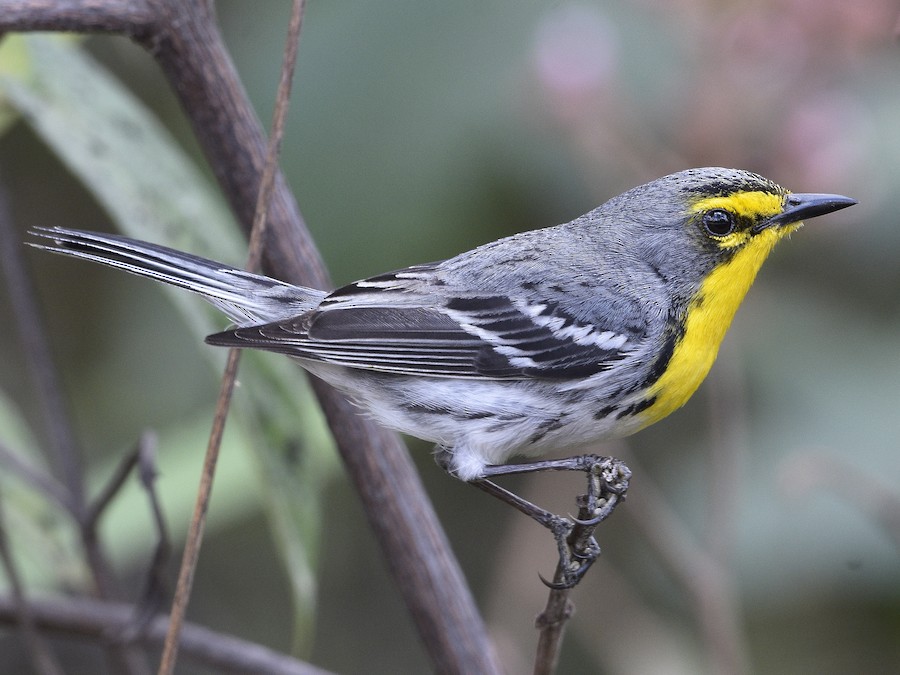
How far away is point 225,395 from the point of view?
1.98 metres

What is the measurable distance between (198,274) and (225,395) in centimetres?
49

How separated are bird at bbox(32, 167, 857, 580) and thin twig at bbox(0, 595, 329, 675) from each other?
614 millimetres

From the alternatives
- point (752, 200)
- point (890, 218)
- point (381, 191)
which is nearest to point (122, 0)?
point (752, 200)

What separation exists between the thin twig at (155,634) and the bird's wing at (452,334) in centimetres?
71

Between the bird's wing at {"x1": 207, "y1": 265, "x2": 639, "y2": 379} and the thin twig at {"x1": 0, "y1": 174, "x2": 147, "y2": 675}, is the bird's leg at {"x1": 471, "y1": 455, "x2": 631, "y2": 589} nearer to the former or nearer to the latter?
the bird's wing at {"x1": 207, "y1": 265, "x2": 639, "y2": 379}

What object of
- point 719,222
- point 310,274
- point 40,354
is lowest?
point 40,354

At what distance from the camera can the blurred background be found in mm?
3215

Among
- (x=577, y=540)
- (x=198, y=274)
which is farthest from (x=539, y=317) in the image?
(x=198, y=274)

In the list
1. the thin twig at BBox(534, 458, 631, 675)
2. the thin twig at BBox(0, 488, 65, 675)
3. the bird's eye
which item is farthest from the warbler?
the thin twig at BBox(0, 488, 65, 675)

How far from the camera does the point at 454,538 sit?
4.98m

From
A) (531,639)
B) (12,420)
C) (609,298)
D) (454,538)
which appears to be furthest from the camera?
(454,538)

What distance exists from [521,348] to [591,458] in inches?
20.3

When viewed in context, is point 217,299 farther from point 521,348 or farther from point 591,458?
point 591,458

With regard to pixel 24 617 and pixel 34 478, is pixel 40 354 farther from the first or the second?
pixel 24 617
